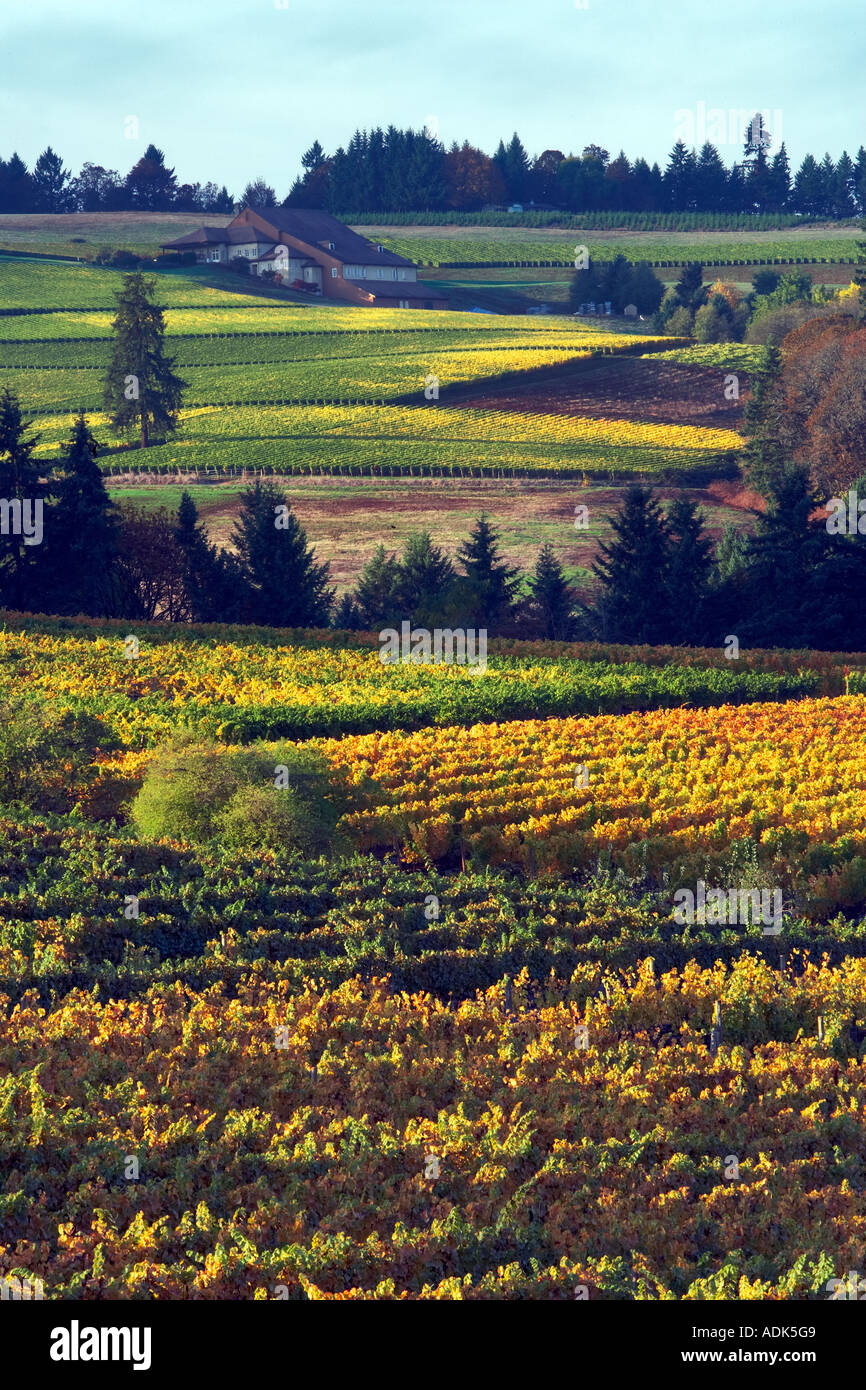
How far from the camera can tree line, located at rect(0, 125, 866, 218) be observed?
183113mm

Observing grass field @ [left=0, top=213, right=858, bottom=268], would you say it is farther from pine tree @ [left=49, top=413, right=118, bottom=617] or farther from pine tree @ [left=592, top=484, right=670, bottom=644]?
pine tree @ [left=592, top=484, right=670, bottom=644]

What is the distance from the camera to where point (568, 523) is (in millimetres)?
63594

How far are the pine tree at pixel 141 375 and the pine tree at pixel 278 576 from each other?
38.2 m

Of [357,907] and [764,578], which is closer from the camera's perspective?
[357,907]

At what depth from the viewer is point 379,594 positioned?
4959 centimetres

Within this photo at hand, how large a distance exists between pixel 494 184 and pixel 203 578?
159 m

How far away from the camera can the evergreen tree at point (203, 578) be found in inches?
1961

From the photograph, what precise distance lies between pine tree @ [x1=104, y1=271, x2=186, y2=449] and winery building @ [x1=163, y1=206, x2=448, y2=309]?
43932mm

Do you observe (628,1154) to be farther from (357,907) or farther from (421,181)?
(421,181)

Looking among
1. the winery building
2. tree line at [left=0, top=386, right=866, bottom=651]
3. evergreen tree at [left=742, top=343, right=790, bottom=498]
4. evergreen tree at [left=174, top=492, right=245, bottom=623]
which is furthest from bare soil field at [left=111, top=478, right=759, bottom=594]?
the winery building

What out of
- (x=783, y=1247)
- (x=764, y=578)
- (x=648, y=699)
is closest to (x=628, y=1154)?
(x=783, y=1247)

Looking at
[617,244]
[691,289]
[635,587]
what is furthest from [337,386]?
[617,244]

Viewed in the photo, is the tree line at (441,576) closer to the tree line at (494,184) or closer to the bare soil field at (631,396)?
the bare soil field at (631,396)

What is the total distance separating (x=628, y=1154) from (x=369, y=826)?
12581 millimetres
